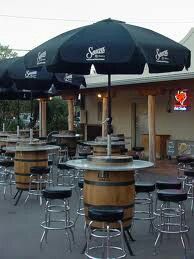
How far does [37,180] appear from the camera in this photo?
9.93 metres

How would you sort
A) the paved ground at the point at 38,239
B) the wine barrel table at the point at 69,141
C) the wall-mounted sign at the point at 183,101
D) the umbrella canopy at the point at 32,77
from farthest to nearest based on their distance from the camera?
the wall-mounted sign at the point at 183,101, the wine barrel table at the point at 69,141, the umbrella canopy at the point at 32,77, the paved ground at the point at 38,239

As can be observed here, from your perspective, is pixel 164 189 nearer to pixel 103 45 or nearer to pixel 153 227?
pixel 153 227

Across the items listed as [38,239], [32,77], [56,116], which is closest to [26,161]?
[32,77]

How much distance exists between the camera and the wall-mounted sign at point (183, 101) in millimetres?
17594

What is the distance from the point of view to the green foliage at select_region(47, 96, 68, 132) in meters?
27.8

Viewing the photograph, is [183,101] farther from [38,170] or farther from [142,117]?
[38,170]

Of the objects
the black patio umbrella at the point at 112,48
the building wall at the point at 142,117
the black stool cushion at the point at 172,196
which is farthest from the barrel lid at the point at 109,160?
the building wall at the point at 142,117

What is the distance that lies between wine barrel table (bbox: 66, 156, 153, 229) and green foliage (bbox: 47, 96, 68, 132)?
835 inches

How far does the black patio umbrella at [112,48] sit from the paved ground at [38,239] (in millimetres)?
1673

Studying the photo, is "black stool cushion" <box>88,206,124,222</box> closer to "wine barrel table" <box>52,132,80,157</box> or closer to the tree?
"wine barrel table" <box>52,132,80,157</box>

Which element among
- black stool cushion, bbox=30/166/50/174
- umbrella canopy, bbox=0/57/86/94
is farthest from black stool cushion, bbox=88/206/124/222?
umbrella canopy, bbox=0/57/86/94

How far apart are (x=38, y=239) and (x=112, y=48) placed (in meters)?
2.90

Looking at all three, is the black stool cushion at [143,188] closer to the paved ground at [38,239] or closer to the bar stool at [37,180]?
the paved ground at [38,239]

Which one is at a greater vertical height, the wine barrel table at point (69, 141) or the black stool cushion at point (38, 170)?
the wine barrel table at point (69, 141)
